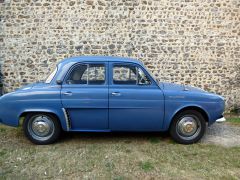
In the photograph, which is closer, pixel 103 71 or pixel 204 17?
pixel 103 71

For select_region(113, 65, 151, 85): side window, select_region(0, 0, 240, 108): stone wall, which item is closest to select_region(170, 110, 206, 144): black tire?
select_region(113, 65, 151, 85): side window

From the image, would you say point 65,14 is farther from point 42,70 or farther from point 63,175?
point 63,175

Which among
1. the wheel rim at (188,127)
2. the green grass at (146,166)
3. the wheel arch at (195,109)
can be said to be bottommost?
the green grass at (146,166)

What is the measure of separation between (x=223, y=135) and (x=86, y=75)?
132 inches

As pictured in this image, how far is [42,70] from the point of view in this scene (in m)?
9.40

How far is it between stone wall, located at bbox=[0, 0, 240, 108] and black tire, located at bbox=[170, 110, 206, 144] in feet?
12.8

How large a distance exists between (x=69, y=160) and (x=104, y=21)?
5367mm

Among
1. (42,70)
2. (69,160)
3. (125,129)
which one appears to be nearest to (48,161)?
(69,160)

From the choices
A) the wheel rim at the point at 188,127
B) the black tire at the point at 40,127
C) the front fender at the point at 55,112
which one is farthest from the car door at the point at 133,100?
the black tire at the point at 40,127

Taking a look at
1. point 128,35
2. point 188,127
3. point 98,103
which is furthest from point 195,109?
point 128,35

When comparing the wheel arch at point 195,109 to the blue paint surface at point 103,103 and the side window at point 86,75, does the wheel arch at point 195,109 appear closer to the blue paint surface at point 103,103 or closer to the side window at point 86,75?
the blue paint surface at point 103,103

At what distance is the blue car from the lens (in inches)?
221

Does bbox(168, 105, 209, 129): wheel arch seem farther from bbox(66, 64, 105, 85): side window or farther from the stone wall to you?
the stone wall

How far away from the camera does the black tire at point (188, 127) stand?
588cm
